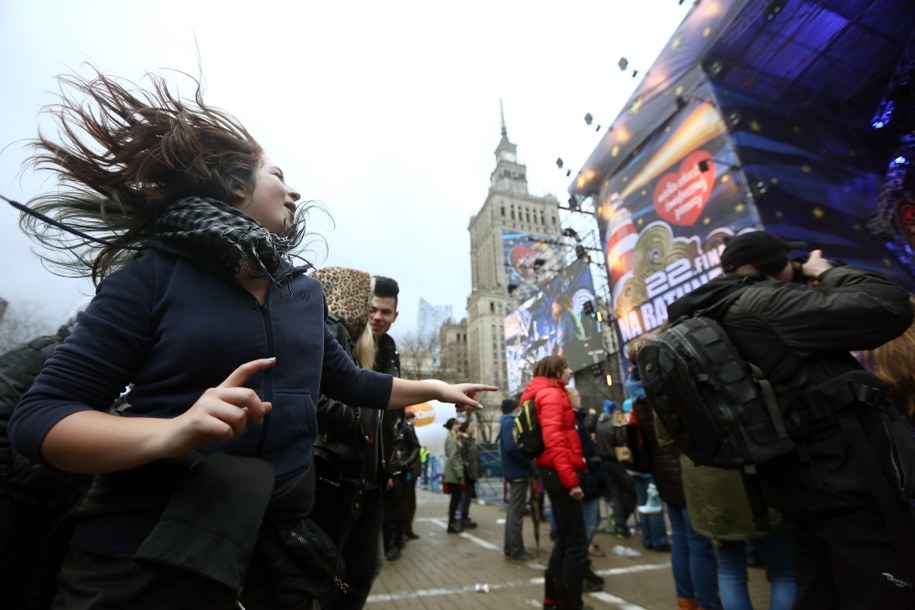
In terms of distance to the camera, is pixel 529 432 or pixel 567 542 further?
pixel 529 432

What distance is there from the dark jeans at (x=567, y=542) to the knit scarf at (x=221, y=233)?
3213mm

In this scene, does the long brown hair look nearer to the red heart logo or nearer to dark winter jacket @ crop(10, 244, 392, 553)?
dark winter jacket @ crop(10, 244, 392, 553)

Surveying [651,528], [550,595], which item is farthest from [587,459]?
[651,528]

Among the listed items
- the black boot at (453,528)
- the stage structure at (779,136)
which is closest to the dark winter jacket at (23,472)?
the black boot at (453,528)

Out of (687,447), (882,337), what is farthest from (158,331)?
(882,337)

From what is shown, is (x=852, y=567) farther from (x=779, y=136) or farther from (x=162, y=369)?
(x=779, y=136)

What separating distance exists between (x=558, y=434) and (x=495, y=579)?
2.50 metres

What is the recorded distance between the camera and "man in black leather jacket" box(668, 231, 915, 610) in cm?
165

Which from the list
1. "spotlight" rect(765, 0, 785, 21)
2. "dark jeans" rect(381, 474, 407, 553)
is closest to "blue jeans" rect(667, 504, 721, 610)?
"dark jeans" rect(381, 474, 407, 553)

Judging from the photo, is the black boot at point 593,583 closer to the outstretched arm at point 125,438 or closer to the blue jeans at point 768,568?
the blue jeans at point 768,568

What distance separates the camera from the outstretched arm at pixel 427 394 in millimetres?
1699

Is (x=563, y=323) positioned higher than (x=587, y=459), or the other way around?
(x=563, y=323)

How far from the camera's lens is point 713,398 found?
2.00 meters

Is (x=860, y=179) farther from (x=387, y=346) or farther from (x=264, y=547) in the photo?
(x=264, y=547)
